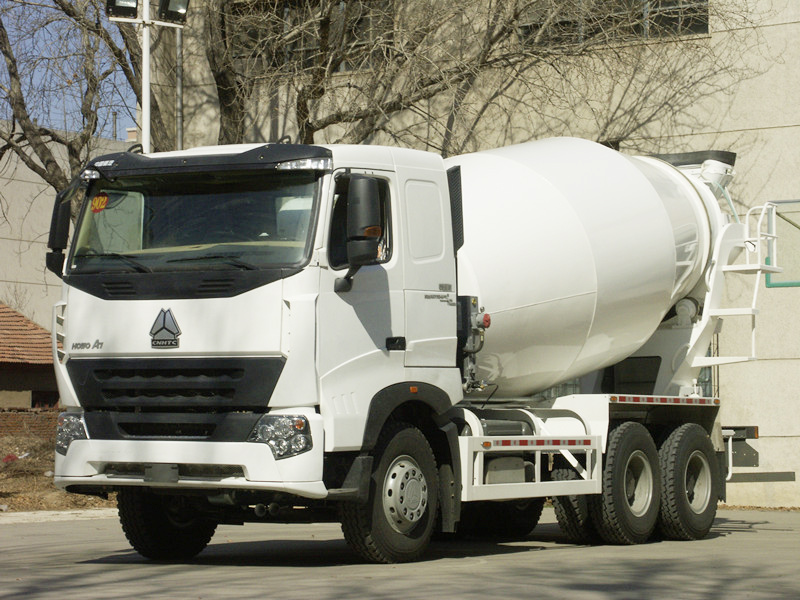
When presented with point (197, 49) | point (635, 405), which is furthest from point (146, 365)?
point (197, 49)

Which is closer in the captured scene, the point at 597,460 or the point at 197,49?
the point at 597,460

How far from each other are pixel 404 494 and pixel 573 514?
2.76 m

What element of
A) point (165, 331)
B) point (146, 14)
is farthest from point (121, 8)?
point (165, 331)

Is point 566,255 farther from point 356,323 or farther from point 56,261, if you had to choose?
point 56,261

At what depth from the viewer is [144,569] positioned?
34.1ft

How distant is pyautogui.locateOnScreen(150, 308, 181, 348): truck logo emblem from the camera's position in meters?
9.76

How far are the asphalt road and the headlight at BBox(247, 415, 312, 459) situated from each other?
0.88 m

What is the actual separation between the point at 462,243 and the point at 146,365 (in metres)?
2.76

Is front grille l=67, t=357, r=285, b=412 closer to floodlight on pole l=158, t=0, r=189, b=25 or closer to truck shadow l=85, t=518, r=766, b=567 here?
truck shadow l=85, t=518, r=766, b=567

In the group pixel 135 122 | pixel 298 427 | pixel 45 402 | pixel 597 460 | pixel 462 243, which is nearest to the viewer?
pixel 298 427

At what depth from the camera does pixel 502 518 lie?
14.1 metres

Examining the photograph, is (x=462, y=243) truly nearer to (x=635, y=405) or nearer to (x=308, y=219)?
(x=308, y=219)

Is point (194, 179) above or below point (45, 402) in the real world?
above

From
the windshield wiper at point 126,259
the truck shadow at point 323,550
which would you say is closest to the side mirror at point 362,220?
the windshield wiper at point 126,259
